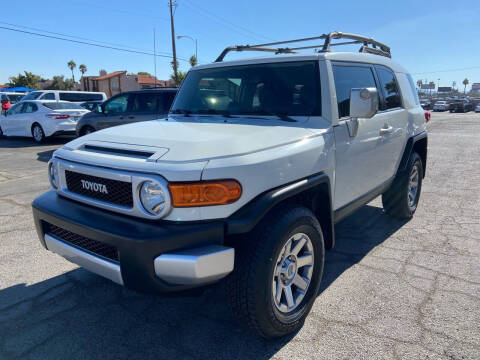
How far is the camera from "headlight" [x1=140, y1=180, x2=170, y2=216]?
2.05 m

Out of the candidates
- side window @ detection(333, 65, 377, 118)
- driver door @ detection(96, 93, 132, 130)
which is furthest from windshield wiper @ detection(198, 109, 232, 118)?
driver door @ detection(96, 93, 132, 130)

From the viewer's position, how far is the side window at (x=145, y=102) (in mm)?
9188

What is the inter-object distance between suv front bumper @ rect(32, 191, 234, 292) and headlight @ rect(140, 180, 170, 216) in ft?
0.26

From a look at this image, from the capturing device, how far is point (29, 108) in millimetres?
12766

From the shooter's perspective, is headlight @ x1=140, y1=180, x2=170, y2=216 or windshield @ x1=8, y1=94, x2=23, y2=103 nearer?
headlight @ x1=140, y1=180, x2=170, y2=216

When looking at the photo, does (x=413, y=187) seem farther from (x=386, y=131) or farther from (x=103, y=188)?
(x=103, y=188)

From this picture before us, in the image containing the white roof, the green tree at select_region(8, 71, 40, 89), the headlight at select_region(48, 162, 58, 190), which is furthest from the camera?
the green tree at select_region(8, 71, 40, 89)

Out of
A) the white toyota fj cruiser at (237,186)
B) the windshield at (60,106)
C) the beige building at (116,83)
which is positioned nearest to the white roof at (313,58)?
the white toyota fj cruiser at (237,186)

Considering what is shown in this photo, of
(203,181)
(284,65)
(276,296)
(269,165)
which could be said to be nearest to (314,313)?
(276,296)

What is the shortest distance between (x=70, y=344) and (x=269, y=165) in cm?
176

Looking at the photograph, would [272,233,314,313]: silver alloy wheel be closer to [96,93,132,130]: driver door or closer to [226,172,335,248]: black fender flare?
[226,172,335,248]: black fender flare

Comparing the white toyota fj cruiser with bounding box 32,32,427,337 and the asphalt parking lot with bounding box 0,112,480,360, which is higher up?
the white toyota fj cruiser with bounding box 32,32,427,337

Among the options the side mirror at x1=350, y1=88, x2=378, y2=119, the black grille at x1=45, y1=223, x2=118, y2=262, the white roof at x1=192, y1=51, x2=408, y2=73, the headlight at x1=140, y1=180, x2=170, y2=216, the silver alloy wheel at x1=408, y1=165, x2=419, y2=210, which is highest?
the white roof at x1=192, y1=51, x2=408, y2=73

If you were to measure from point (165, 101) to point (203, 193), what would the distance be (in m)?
7.47
